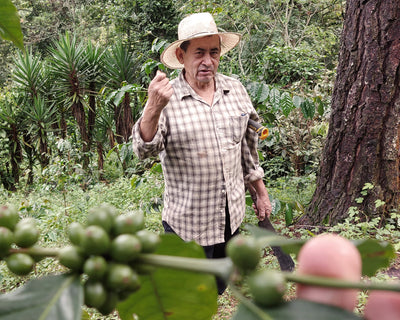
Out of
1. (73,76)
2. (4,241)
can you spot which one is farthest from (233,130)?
(73,76)

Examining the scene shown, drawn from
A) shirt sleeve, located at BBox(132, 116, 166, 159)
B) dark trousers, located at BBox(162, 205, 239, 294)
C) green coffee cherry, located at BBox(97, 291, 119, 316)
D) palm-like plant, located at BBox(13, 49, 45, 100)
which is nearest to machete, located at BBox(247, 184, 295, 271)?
dark trousers, located at BBox(162, 205, 239, 294)

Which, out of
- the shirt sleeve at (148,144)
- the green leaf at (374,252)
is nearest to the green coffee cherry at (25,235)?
the green leaf at (374,252)

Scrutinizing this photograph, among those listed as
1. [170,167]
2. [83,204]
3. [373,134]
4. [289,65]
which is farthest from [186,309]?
[289,65]

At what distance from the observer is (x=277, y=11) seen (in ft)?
27.5

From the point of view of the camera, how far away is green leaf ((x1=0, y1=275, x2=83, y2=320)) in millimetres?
351

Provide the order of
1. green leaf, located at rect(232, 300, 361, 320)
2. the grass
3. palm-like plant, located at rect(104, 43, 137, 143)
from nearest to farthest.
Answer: green leaf, located at rect(232, 300, 361, 320), the grass, palm-like plant, located at rect(104, 43, 137, 143)

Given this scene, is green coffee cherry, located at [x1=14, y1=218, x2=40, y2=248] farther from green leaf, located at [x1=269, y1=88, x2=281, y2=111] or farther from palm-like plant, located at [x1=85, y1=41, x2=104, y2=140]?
palm-like plant, located at [x1=85, y1=41, x2=104, y2=140]

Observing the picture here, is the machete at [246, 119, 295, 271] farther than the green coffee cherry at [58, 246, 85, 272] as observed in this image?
Yes

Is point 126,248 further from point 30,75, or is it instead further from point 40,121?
point 30,75

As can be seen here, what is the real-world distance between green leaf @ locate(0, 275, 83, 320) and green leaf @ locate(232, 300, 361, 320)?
0.52 ft

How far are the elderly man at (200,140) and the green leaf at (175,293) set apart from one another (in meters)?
1.57

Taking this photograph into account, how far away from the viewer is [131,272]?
0.38 meters

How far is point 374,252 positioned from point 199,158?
1814 millimetres

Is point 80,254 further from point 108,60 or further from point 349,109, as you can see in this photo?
point 108,60
